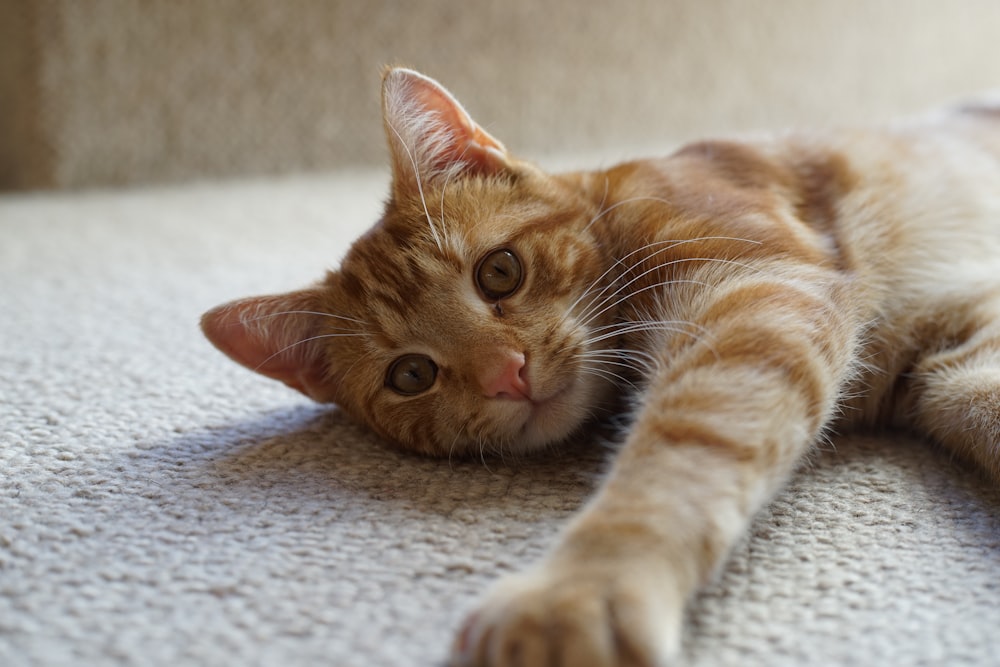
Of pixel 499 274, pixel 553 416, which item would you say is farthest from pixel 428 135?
pixel 553 416

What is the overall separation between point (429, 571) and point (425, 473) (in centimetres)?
29

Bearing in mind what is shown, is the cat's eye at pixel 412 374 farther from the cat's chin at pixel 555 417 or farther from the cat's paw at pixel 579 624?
the cat's paw at pixel 579 624

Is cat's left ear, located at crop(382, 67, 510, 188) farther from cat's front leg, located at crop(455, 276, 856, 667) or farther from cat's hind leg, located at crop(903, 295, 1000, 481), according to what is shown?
cat's hind leg, located at crop(903, 295, 1000, 481)

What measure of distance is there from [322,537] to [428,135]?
26.7 inches

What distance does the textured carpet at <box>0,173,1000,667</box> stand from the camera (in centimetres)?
81

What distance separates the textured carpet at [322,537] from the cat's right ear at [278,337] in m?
0.07

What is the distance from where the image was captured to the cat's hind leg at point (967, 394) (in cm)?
119

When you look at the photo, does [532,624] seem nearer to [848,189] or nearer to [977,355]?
[977,355]

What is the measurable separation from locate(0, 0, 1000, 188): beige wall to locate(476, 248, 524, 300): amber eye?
2293 millimetres

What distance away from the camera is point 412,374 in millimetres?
1289

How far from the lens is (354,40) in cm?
341

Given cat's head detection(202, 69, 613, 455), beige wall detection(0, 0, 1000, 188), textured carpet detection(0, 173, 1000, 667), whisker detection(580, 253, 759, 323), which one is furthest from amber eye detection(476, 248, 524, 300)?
beige wall detection(0, 0, 1000, 188)

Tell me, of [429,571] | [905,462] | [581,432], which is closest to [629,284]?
[581,432]

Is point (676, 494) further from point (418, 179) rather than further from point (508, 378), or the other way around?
point (418, 179)
